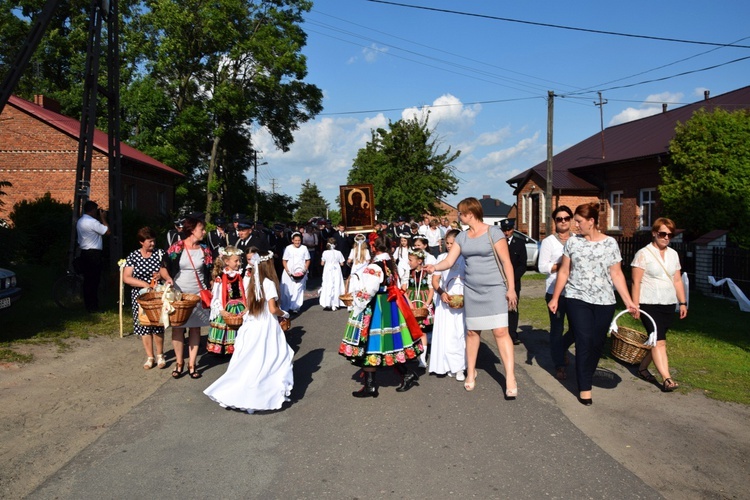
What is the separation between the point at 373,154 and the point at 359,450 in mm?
31772

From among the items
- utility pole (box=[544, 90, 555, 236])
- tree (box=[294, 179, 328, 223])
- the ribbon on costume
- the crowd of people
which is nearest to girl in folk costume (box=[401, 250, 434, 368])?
the crowd of people

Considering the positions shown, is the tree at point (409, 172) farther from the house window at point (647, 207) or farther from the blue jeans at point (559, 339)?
the blue jeans at point (559, 339)

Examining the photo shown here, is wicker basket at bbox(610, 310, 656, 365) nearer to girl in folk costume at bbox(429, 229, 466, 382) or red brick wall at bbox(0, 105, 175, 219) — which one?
girl in folk costume at bbox(429, 229, 466, 382)

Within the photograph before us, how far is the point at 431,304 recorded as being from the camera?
318 inches

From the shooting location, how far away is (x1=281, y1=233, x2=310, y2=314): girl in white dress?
13.3 metres

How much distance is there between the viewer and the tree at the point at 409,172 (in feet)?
113

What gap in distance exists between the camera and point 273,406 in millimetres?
6020

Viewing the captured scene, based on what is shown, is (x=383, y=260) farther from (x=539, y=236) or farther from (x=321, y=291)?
(x=539, y=236)

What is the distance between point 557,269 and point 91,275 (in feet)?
27.2

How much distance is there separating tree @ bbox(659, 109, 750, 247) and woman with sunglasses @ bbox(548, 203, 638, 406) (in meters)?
12.4

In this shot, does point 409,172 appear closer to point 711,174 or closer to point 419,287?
point 711,174

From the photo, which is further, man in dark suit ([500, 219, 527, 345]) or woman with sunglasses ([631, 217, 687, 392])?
man in dark suit ([500, 219, 527, 345])

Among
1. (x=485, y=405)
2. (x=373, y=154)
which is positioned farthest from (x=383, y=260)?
(x=373, y=154)

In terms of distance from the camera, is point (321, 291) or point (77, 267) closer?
point (77, 267)
